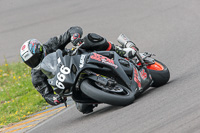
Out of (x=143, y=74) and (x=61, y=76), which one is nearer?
(x=61, y=76)

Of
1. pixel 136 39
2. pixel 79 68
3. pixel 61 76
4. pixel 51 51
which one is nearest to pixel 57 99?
pixel 51 51

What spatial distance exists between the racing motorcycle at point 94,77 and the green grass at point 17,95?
9.67 ft

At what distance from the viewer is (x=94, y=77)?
5320mm

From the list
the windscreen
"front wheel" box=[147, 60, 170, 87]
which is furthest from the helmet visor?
"front wheel" box=[147, 60, 170, 87]

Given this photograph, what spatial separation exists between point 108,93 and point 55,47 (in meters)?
1.87

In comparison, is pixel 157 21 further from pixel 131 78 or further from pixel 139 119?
pixel 139 119

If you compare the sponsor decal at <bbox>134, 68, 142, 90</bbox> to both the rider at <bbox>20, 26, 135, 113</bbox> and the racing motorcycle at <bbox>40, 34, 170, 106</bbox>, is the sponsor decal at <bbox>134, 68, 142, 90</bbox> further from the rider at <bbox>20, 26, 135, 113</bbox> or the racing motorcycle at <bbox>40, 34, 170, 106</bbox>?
the rider at <bbox>20, 26, 135, 113</bbox>

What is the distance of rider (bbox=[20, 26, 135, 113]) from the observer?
6.10 meters

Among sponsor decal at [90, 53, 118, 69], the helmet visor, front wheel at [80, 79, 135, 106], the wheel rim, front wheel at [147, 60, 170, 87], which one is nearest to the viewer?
front wheel at [80, 79, 135, 106]

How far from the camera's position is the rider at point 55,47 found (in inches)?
240

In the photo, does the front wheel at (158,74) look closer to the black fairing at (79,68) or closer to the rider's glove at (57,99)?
the black fairing at (79,68)

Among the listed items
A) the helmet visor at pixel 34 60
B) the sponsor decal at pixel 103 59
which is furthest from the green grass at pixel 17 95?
the sponsor decal at pixel 103 59

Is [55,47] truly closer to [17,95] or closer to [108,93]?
[108,93]

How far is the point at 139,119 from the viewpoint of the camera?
4758mm
